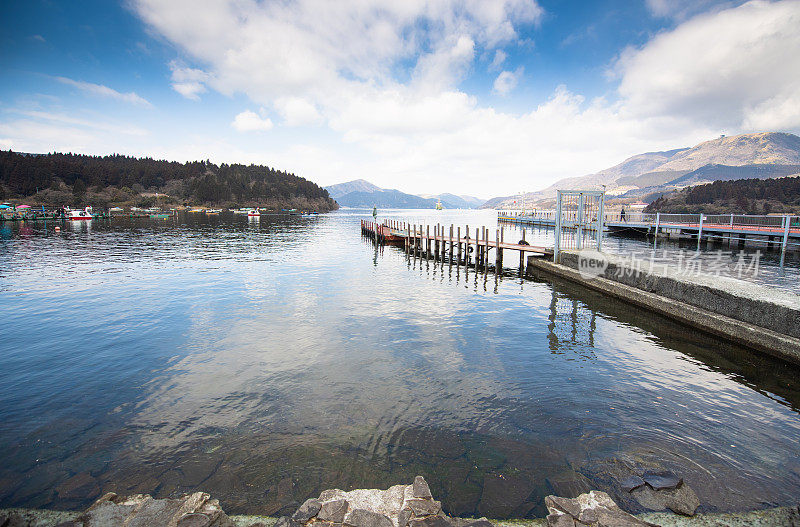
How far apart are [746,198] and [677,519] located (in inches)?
4051

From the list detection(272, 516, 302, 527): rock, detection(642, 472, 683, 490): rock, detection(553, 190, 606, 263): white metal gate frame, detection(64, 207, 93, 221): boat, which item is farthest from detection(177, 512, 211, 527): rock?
detection(64, 207, 93, 221): boat

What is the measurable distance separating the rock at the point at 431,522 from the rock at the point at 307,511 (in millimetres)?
1147

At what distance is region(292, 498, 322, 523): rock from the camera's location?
13.1ft

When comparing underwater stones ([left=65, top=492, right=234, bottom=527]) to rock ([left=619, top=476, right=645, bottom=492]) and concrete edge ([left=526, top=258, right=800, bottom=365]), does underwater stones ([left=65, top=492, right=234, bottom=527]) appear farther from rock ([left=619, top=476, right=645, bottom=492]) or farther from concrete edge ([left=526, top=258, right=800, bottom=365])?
concrete edge ([left=526, top=258, right=800, bottom=365])

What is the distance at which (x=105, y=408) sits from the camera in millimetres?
7359

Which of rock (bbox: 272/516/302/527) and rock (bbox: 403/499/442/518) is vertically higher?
rock (bbox: 272/516/302/527)

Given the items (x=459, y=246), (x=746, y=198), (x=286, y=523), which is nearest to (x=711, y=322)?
(x=286, y=523)

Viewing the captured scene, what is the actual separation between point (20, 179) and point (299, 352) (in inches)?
6763

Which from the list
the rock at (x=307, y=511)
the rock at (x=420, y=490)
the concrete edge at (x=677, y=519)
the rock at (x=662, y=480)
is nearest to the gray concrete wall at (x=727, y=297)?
the concrete edge at (x=677, y=519)

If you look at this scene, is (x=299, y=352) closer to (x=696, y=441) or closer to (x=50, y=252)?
(x=696, y=441)

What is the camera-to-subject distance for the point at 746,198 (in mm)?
75562

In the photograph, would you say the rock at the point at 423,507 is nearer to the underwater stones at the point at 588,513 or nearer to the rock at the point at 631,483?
the underwater stones at the point at 588,513

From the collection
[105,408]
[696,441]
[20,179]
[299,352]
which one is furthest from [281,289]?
[20,179]

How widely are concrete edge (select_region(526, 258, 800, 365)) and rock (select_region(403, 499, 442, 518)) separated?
1046 cm
